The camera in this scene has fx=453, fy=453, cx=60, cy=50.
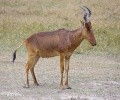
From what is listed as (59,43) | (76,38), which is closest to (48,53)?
(59,43)

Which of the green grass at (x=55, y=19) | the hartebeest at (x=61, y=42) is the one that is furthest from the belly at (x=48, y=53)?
the green grass at (x=55, y=19)

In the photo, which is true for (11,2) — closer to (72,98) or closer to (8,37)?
(8,37)

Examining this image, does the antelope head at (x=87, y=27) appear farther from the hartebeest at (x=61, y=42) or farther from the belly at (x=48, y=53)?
the belly at (x=48, y=53)

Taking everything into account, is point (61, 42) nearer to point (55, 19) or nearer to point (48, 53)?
point (48, 53)

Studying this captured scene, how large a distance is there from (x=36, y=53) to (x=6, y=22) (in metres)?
11.5

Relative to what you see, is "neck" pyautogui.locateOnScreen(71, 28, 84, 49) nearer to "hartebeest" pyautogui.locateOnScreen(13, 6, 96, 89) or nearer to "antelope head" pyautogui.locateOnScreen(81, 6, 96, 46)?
"hartebeest" pyautogui.locateOnScreen(13, 6, 96, 89)

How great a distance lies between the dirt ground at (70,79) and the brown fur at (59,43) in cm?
49

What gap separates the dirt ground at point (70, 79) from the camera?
10680 mm

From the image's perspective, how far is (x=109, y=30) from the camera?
21297mm

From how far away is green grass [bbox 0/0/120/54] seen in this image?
19.0 metres

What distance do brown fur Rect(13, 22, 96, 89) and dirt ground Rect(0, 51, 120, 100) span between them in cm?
49

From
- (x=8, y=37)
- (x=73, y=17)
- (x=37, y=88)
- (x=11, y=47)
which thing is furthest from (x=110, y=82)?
(x=73, y=17)

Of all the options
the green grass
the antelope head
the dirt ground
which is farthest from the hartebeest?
the green grass

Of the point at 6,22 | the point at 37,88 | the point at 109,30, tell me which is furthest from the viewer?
the point at 6,22
